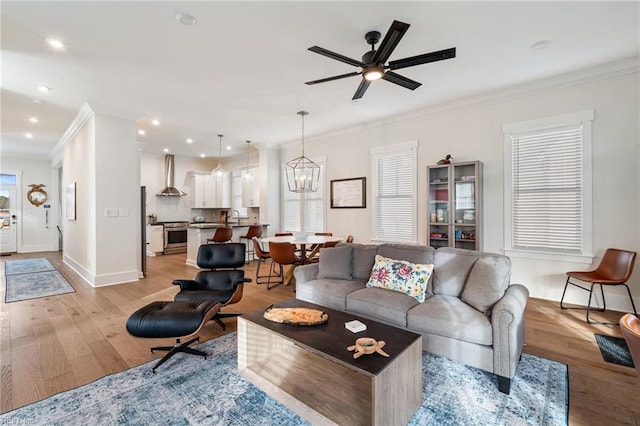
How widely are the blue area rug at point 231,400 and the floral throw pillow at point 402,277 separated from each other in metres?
0.64

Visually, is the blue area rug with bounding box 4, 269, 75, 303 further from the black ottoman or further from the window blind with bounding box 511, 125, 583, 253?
the window blind with bounding box 511, 125, 583, 253

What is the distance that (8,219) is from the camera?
8445 mm

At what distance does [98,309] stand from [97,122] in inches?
117

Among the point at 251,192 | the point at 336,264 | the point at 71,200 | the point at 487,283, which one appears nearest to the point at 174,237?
the point at 251,192

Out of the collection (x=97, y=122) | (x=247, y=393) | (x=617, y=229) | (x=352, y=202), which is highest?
(x=97, y=122)

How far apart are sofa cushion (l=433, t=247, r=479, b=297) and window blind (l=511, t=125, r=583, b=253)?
1.87 meters

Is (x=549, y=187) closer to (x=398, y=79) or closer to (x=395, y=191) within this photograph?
(x=395, y=191)

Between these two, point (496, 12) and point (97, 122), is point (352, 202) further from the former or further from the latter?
point (97, 122)

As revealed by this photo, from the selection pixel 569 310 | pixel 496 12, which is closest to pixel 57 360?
pixel 496 12

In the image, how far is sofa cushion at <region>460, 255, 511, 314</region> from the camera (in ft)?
7.77

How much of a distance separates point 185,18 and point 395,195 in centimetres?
405

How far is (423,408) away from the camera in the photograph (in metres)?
1.88

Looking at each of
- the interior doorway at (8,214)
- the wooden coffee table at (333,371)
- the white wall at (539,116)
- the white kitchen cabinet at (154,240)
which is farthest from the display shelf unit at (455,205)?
the interior doorway at (8,214)

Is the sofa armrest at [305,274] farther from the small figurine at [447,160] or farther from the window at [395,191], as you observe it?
the small figurine at [447,160]
